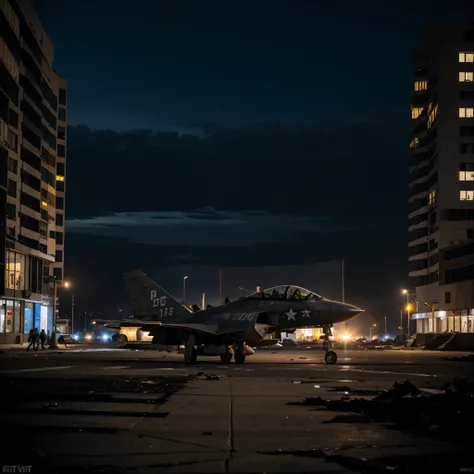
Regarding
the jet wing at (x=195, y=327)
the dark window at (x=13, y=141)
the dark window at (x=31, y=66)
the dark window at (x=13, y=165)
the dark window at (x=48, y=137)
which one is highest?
the dark window at (x=31, y=66)

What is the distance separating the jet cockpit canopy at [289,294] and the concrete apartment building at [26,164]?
40.2 metres

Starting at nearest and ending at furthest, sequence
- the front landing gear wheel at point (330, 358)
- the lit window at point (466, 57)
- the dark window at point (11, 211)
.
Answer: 1. the front landing gear wheel at point (330, 358)
2. the dark window at point (11, 211)
3. the lit window at point (466, 57)

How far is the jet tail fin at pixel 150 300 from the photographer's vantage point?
4134 cm

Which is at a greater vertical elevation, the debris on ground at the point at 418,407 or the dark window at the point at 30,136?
the dark window at the point at 30,136

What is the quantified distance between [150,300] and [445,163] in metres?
96.8

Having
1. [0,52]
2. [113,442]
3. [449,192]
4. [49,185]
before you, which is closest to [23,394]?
[113,442]

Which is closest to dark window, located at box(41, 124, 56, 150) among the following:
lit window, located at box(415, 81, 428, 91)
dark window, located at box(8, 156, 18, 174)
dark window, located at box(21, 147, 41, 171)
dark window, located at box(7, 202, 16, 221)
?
dark window, located at box(21, 147, 41, 171)

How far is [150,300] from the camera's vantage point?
4200 cm

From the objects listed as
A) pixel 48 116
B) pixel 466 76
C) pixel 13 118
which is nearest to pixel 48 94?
pixel 48 116

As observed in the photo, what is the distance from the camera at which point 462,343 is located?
6881 centimetres

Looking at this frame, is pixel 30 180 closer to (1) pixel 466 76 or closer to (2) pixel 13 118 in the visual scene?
(2) pixel 13 118

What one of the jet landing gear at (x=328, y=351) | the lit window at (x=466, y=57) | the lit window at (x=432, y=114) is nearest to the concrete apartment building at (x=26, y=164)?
the jet landing gear at (x=328, y=351)

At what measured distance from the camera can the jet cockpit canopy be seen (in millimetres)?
35312

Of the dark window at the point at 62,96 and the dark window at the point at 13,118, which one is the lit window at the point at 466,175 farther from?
the dark window at the point at 13,118
